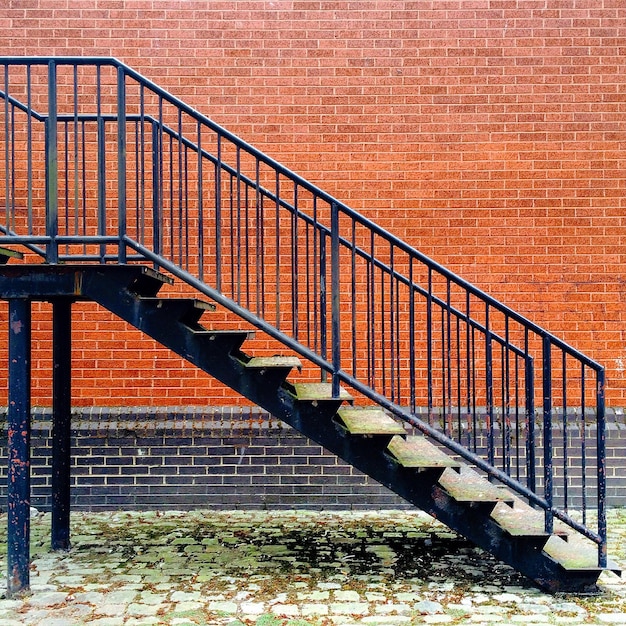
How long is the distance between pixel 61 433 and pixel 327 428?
216cm

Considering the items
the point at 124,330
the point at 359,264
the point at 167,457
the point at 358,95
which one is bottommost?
the point at 167,457

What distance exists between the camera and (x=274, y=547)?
18.5 ft

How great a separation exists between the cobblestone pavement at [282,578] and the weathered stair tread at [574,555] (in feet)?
0.61

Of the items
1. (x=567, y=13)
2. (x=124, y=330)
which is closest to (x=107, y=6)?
(x=124, y=330)

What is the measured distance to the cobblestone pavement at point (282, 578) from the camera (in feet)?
14.0

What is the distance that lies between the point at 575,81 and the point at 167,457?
5.07m

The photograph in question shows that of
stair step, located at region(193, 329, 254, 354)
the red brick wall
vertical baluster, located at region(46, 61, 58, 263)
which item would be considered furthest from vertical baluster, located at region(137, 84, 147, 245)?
the red brick wall

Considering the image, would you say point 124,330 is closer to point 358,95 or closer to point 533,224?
point 358,95

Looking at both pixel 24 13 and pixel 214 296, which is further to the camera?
pixel 24 13

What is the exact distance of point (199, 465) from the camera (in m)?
6.77

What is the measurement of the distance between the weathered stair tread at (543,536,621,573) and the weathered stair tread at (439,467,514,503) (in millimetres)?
396

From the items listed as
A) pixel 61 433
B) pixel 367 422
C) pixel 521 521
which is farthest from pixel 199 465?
pixel 521 521

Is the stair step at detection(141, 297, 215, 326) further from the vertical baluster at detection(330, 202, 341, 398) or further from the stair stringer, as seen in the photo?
the vertical baluster at detection(330, 202, 341, 398)

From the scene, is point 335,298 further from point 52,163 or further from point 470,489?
point 52,163
